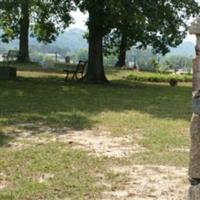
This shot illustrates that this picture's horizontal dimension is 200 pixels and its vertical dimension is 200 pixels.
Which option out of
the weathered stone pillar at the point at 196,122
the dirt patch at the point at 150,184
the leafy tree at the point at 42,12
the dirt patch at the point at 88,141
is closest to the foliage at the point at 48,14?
the leafy tree at the point at 42,12

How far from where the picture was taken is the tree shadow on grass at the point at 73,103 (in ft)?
41.6

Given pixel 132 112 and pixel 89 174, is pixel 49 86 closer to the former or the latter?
pixel 132 112

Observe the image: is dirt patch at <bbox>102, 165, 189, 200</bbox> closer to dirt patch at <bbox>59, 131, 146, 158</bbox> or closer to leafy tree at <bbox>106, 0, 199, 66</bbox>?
dirt patch at <bbox>59, 131, 146, 158</bbox>

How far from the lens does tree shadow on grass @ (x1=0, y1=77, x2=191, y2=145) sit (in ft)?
41.6

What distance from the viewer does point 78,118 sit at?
42.1 feet

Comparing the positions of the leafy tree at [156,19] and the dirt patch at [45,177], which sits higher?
the leafy tree at [156,19]

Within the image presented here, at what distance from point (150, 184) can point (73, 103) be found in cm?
874

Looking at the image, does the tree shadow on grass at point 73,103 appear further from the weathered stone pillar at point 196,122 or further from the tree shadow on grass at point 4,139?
the weathered stone pillar at point 196,122

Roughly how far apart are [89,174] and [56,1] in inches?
677

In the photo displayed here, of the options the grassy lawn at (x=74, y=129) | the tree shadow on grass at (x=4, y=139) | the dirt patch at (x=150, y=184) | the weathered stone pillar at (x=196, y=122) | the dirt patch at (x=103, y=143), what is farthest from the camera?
the tree shadow on grass at (x=4, y=139)

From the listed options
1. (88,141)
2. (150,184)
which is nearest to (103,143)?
(88,141)

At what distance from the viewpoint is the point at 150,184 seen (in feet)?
24.0

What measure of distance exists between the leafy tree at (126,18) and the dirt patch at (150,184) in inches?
547

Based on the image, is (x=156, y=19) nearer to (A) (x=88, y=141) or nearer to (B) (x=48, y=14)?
(B) (x=48, y=14)
